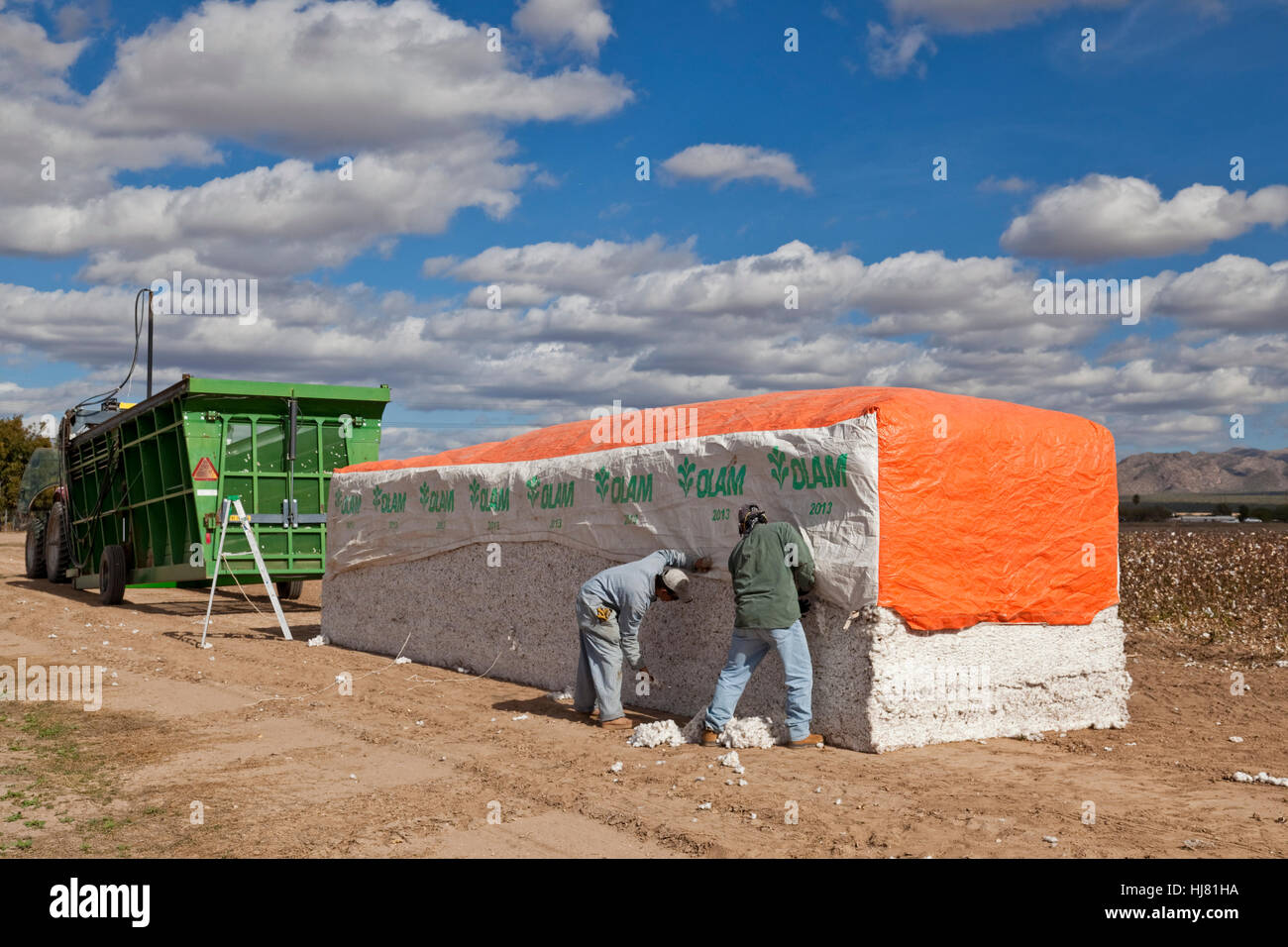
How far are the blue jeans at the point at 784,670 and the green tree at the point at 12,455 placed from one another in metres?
50.6

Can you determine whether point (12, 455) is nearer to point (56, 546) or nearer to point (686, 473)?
point (56, 546)

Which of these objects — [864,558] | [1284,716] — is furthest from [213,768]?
[1284,716]

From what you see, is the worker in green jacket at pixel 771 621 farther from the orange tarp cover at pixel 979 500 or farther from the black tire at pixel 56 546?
the black tire at pixel 56 546

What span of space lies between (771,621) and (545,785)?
6.15ft

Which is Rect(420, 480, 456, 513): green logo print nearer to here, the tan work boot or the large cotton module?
the large cotton module

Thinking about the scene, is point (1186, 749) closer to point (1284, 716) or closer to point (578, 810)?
point (1284, 716)

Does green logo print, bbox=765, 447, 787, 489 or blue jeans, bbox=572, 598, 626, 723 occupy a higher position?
green logo print, bbox=765, 447, 787, 489

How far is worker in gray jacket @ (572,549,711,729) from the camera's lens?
28.1 ft

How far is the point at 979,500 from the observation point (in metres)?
8.10

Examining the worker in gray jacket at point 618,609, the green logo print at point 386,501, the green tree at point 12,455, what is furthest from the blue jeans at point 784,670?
the green tree at point 12,455

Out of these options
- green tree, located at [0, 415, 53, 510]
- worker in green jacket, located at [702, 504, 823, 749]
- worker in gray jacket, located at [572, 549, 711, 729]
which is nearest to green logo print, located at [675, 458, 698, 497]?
worker in gray jacket, located at [572, 549, 711, 729]

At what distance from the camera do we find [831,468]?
777 centimetres

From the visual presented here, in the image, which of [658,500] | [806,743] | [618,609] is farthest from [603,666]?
[806,743]

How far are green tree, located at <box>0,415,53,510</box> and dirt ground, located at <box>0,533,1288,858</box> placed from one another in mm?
46760
